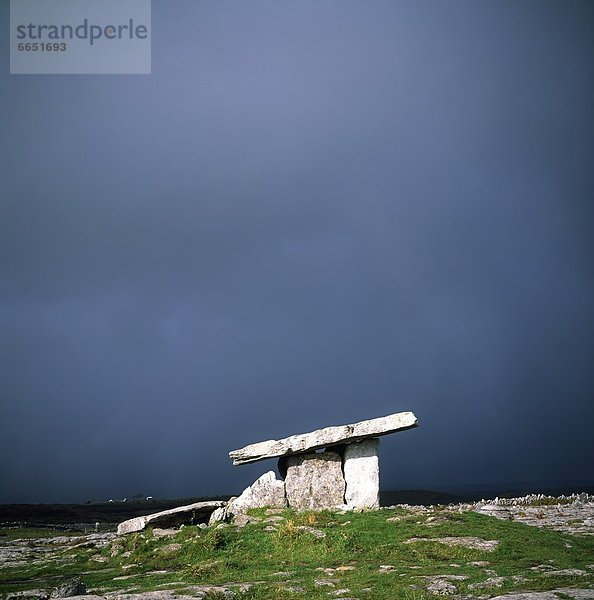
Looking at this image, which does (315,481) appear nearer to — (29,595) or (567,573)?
(567,573)

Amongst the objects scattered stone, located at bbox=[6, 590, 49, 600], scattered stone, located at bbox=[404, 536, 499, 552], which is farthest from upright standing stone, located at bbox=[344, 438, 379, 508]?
scattered stone, located at bbox=[6, 590, 49, 600]

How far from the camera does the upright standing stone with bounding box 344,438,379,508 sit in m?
26.2

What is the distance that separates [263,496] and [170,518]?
4.38 meters

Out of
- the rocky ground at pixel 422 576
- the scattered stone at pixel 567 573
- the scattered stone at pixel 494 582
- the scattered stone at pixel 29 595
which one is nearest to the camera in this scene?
the rocky ground at pixel 422 576

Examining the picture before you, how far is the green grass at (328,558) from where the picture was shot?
560 inches

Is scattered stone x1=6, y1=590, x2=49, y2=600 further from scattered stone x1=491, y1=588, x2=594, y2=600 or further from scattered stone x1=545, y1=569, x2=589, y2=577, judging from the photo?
scattered stone x1=545, y1=569, x2=589, y2=577

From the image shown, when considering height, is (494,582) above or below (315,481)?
below

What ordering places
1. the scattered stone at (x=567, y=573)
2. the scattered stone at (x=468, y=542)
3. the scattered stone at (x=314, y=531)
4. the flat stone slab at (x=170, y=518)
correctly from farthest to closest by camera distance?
the flat stone slab at (x=170, y=518) → the scattered stone at (x=314, y=531) → the scattered stone at (x=468, y=542) → the scattered stone at (x=567, y=573)

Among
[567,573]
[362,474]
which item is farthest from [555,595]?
[362,474]

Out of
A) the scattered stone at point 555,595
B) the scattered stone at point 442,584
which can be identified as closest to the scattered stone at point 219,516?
the scattered stone at point 442,584

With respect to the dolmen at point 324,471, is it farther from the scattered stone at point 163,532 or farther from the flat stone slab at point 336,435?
the scattered stone at point 163,532

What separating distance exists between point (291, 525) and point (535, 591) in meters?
9.39

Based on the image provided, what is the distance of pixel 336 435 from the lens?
2641 centimetres

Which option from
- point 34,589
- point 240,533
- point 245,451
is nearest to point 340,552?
point 240,533
